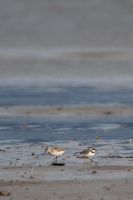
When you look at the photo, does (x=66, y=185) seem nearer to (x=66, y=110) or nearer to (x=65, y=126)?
(x=65, y=126)

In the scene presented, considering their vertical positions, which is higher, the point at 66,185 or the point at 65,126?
the point at 65,126

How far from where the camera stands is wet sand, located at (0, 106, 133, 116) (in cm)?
2367

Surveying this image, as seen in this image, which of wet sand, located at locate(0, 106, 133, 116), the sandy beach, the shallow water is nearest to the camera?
the sandy beach

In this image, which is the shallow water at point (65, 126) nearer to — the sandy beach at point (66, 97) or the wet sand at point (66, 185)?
the sandy beach at point (66, 97)

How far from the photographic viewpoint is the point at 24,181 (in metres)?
12.9

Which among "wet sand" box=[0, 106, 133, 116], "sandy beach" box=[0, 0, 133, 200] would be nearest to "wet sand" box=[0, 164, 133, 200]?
"sandy beach" box=[0, 0, 133, 200]

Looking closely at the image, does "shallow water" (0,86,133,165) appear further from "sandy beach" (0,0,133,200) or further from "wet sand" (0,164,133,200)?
"wet sand" (0,164,133,200)

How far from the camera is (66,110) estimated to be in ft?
79.7

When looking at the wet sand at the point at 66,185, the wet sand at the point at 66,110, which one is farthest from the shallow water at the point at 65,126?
the wet sand at the point at 66,185

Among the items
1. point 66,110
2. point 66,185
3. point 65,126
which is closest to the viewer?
point 66,185

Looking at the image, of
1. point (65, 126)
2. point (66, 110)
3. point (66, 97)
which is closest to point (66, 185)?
point (65, 126)

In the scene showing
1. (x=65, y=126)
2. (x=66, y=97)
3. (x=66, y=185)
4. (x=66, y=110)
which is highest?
(x=66, y=97)

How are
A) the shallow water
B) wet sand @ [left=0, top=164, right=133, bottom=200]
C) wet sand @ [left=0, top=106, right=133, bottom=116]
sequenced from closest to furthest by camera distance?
wet sand @ [left=0, top=164, right=133, bottom=200], the shallow water, wet sand @ [left=0, top=106, right=133, bottom=116]

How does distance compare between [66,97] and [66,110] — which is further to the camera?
[66,97]
